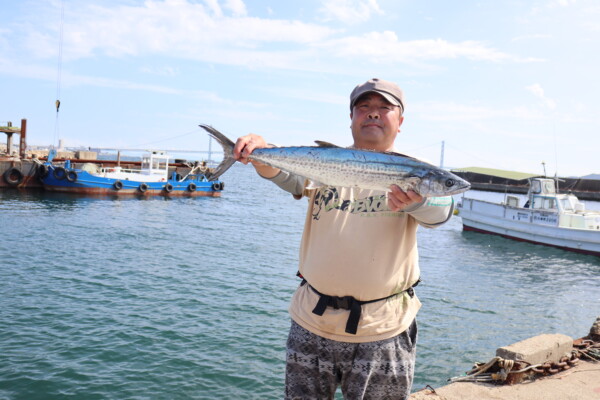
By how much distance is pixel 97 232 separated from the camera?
2244 centimetres

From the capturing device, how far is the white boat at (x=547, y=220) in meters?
27.0

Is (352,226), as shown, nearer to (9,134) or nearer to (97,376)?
(97,376)

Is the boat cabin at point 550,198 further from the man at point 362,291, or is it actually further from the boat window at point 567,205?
the man at point 362,291

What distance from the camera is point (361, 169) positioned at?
3098 millimetres

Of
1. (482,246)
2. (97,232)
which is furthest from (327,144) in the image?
(482,246)

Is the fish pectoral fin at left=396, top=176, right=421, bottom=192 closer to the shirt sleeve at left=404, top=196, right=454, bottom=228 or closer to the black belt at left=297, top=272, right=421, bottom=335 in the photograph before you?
the shirt sleeve at left=404, top=196, right=454, bottom=228

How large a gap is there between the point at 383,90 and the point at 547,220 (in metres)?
29.5

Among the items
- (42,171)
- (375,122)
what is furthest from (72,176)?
(375,122)

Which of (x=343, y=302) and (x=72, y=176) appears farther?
(x=72, y=176)

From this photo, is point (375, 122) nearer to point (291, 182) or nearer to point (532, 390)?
point (291, 182)

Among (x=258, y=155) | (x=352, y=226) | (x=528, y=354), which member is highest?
(x=258, y=155)

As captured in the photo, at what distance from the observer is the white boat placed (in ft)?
88.4

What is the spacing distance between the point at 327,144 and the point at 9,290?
12.4 metres

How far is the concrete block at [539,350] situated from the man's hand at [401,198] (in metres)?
4.40
